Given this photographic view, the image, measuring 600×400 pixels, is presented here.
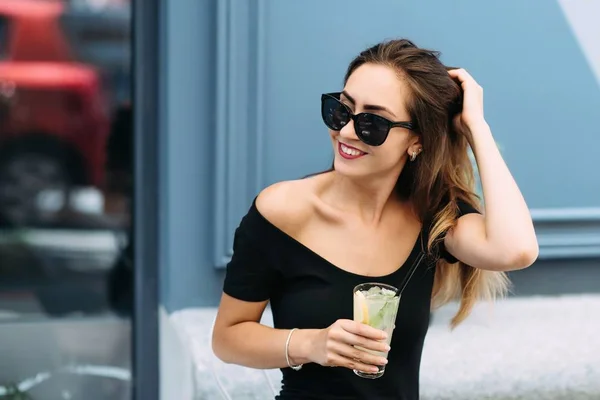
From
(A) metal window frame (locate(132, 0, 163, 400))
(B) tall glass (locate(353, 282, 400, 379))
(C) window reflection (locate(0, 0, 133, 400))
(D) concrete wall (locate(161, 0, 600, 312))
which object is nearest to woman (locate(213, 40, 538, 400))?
(B) tall glass (locate(353, 282, 400, 379))

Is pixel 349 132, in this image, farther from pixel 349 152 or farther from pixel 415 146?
pixel 415 146

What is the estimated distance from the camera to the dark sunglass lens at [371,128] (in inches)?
64.9

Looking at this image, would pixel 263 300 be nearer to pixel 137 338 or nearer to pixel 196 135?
pixel 196 135

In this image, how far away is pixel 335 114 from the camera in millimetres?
1686

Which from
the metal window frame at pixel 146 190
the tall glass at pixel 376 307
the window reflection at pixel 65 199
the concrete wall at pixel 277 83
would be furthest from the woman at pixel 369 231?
the window reflection at pixel 65 199

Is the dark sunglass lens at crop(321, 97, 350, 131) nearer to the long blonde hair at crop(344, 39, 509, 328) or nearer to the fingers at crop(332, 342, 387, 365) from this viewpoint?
the long blonde hair at crop(344, 39, 509, 328)

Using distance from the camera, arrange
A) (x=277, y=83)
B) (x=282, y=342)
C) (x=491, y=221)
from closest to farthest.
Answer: (x=282, y=342) < (x=491, y=221) < (x=277, y=83)

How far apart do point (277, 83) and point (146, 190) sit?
0.63m

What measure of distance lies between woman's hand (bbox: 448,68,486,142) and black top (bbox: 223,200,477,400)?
329 mm

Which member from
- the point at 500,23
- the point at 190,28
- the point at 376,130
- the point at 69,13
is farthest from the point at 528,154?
the point at 69,13

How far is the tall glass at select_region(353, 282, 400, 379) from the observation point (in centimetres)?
152

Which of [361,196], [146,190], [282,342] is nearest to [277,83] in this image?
[146,190]

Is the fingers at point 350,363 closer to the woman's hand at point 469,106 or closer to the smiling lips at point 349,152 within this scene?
the smiling lips at point 349,152

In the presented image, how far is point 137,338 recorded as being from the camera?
3090mm
